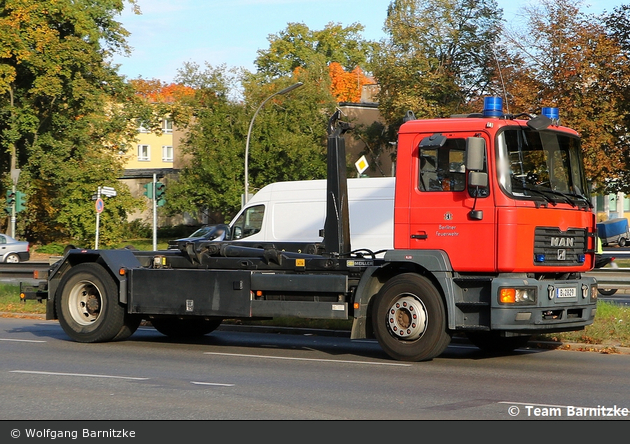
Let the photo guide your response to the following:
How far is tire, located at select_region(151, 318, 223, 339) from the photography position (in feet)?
48.2

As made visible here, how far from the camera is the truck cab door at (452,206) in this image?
11.0m

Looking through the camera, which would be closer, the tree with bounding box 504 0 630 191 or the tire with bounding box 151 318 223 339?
the tire with bounding box 151 318 223 339

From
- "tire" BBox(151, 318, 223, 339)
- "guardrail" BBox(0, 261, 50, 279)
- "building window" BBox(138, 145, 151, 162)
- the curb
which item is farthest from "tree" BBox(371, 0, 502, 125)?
"building window" BBox(138, 145, 151, 162)

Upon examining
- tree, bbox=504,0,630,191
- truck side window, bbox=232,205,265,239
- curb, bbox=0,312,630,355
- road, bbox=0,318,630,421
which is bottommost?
road, bbox=0,318,630,421

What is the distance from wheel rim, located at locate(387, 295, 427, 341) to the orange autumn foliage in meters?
72.6

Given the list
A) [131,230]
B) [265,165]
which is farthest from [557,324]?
[131,230]

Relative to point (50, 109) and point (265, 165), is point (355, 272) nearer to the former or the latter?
point (50, 109)

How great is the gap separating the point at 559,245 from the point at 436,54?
4506 cm

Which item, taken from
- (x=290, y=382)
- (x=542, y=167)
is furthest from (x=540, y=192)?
(x=290, y=382)

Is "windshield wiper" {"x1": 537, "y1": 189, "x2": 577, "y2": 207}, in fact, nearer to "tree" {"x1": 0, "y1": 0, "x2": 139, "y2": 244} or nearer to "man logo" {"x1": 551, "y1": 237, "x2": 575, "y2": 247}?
"man logo" {"x1": 551, "y1": 237, "x2": 575, "y2": 247}

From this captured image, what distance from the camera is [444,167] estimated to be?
11383mm

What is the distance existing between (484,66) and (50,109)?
80.5 ft

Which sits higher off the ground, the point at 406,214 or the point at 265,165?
the point at 265,165
